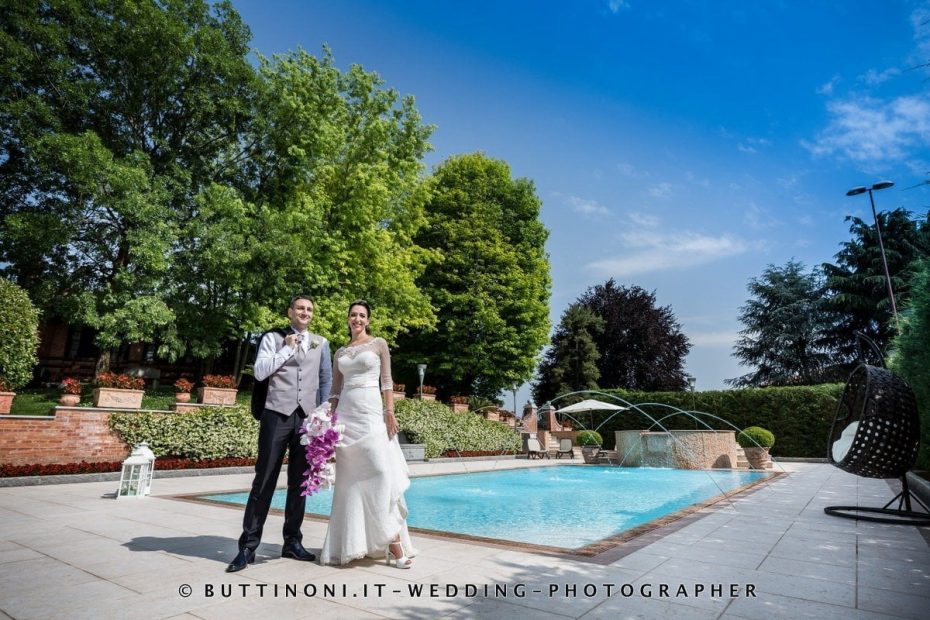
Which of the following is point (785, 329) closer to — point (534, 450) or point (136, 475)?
point (534, 450)

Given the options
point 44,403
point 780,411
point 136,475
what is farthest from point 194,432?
point 780,411

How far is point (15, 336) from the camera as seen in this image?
1330 cm

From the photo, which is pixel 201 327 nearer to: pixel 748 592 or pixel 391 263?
pixel 391 263

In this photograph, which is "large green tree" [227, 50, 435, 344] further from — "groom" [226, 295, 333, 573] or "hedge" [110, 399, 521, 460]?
"groom" [226, 295, 333, 573]

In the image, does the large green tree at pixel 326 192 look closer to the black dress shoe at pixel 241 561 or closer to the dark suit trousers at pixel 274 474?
the dark suit trousers at pixel 274 474

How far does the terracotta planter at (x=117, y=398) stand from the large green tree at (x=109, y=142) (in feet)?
11.5

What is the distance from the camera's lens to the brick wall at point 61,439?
397 inches

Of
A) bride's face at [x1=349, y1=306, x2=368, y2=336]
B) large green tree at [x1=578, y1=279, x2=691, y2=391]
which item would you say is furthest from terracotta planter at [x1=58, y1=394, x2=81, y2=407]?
large green tree at [x1=578, y1=279, x2=691, y2=391]

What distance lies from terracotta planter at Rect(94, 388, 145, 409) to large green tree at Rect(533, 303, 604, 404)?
25771mm

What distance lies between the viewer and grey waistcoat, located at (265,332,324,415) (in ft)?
14.1

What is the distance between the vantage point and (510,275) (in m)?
27.5

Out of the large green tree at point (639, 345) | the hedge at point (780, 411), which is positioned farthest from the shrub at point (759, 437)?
the large green tree at point (639, 345)

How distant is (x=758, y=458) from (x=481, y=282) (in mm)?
15099

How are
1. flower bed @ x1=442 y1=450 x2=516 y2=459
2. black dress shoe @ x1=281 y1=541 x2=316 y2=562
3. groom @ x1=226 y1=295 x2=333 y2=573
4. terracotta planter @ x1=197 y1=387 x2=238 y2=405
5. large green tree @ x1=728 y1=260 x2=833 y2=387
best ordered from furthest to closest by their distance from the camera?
large green tree @ x1=728 y1=260 x2=833 y2=387 → flower bed @ x1=442 y1=450 x2=516 y2=459 → terracotta planter @ x1=197 y1=387 x2=238 y2=405 → black dress shoe @ x1=281 y1=541 x2=316 y2=562 → groom @ x1=226 y1=295 x2=333 y2=573
